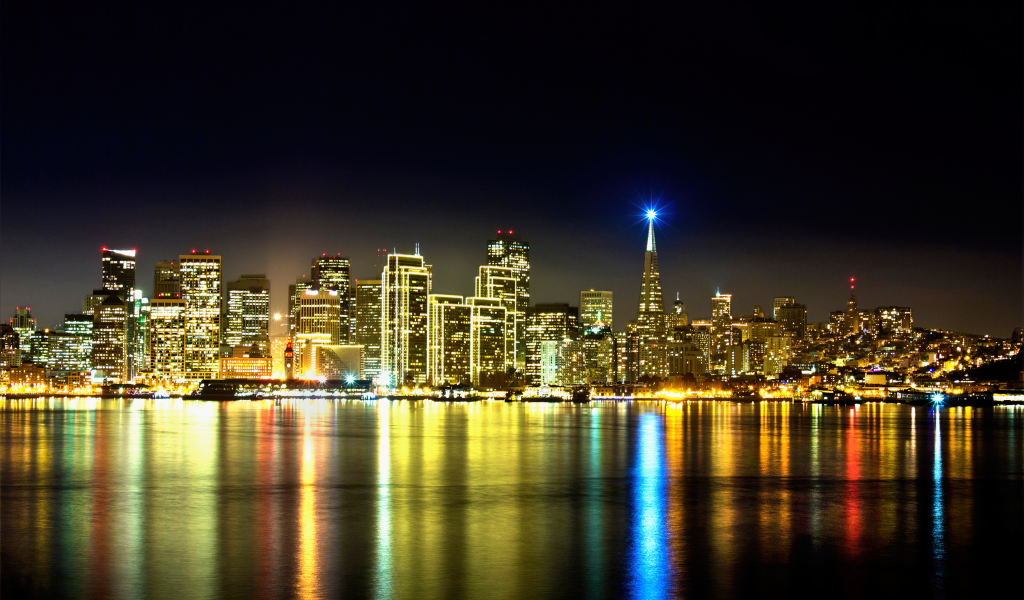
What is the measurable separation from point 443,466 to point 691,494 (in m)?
13.0

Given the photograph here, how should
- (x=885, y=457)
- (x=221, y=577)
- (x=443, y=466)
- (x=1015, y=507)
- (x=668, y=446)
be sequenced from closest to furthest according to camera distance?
1. (x=221, y=577)
2. (x=1015, y=507)
3. (x=443, y=466)
4. (x=885, y=457)
5. (x=668, y=446)

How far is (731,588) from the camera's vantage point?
18828 mm

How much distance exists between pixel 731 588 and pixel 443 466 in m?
24.8

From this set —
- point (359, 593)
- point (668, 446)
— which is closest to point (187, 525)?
point (359, 593)

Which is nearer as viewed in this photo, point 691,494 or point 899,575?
point 899,575

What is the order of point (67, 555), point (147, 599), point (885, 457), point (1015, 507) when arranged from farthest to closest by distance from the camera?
1. point (885, 457)
2. point (1015, 507)
3. point (67, 555)
4. point (147, 599)

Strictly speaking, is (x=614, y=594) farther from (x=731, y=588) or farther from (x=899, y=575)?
(x=899, y=575)

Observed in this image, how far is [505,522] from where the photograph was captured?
2673 cm

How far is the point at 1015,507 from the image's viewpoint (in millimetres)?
31203

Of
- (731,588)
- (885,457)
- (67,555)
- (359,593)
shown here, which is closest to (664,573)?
(731,588)

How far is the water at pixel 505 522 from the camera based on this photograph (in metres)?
19.3

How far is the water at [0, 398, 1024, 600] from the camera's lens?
19.3 meters

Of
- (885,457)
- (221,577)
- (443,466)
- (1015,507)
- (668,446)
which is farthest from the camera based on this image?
(668,446)

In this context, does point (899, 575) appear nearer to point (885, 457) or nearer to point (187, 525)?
point (187, 525)
